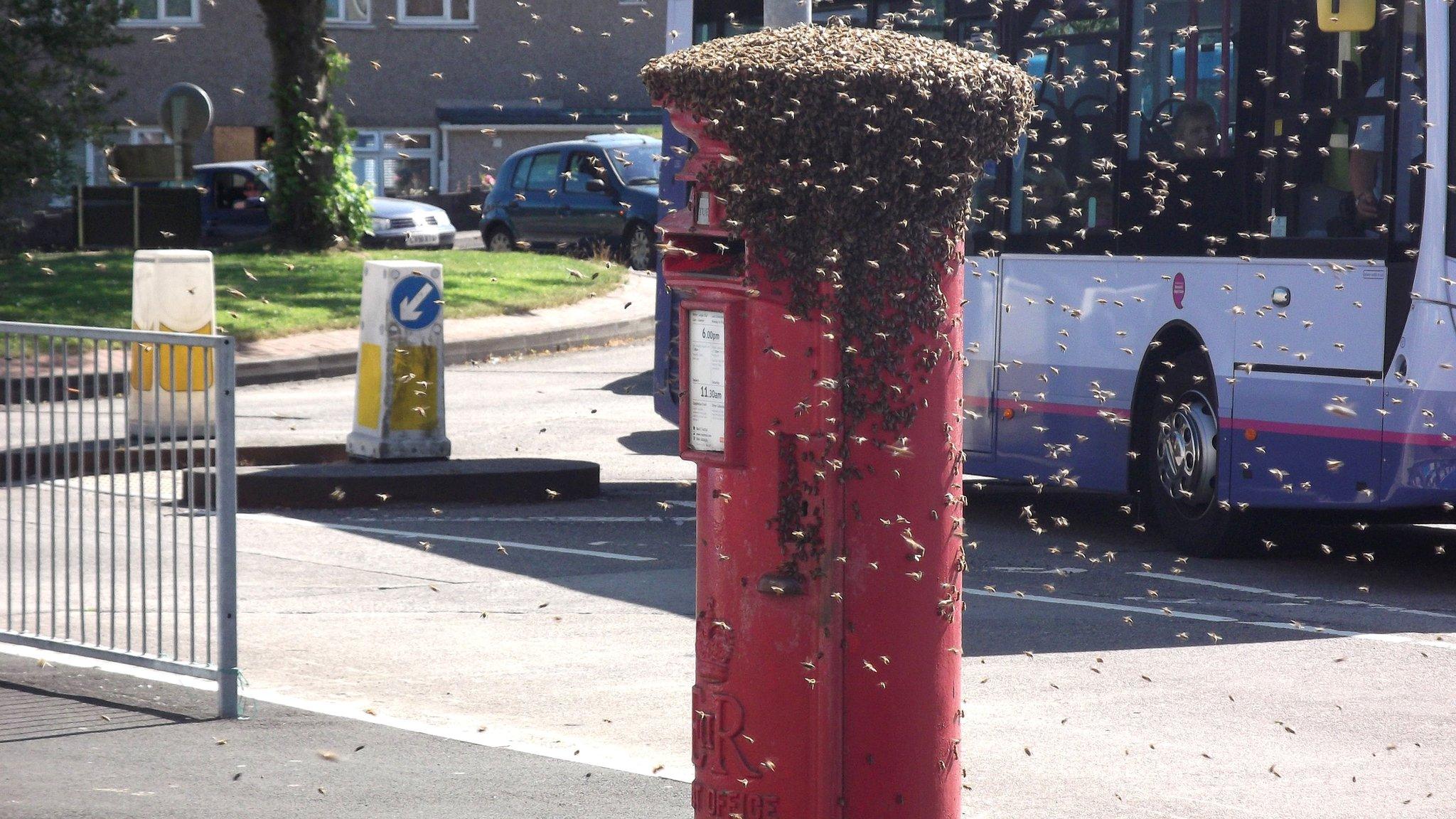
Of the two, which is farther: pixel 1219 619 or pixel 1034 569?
pixel 1034 569

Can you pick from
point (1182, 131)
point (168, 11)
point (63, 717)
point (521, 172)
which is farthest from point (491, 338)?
point (168, 11)

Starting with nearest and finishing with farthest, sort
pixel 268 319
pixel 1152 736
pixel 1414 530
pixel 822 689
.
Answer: pixel 822 689, pixel 1152 736, pixel 1414 530, pixel 268 319

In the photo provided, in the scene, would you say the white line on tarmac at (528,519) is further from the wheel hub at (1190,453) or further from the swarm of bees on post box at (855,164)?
the swarm of bees on post box at (855,164)

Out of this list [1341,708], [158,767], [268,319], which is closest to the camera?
[158,767]

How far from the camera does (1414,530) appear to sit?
11523mm

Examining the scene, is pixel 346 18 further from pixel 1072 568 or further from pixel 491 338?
pixel 1072 568

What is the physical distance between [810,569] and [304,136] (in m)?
21.4

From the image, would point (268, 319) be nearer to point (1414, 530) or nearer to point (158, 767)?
point (1414, 530)

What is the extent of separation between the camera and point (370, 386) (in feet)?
39.0

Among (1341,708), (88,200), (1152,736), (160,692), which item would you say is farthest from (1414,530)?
(88,200)

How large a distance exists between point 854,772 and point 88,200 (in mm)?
19650

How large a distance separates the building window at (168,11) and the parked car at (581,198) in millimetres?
16854

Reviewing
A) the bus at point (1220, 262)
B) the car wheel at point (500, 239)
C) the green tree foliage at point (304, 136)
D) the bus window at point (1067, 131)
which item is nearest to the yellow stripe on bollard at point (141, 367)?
the bus at point (1220, 262)

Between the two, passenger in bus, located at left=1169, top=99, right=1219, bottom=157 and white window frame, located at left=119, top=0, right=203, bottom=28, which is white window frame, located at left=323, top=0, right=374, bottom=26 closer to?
white window frame, located at left=119, top=0, right=203, bottom=28
